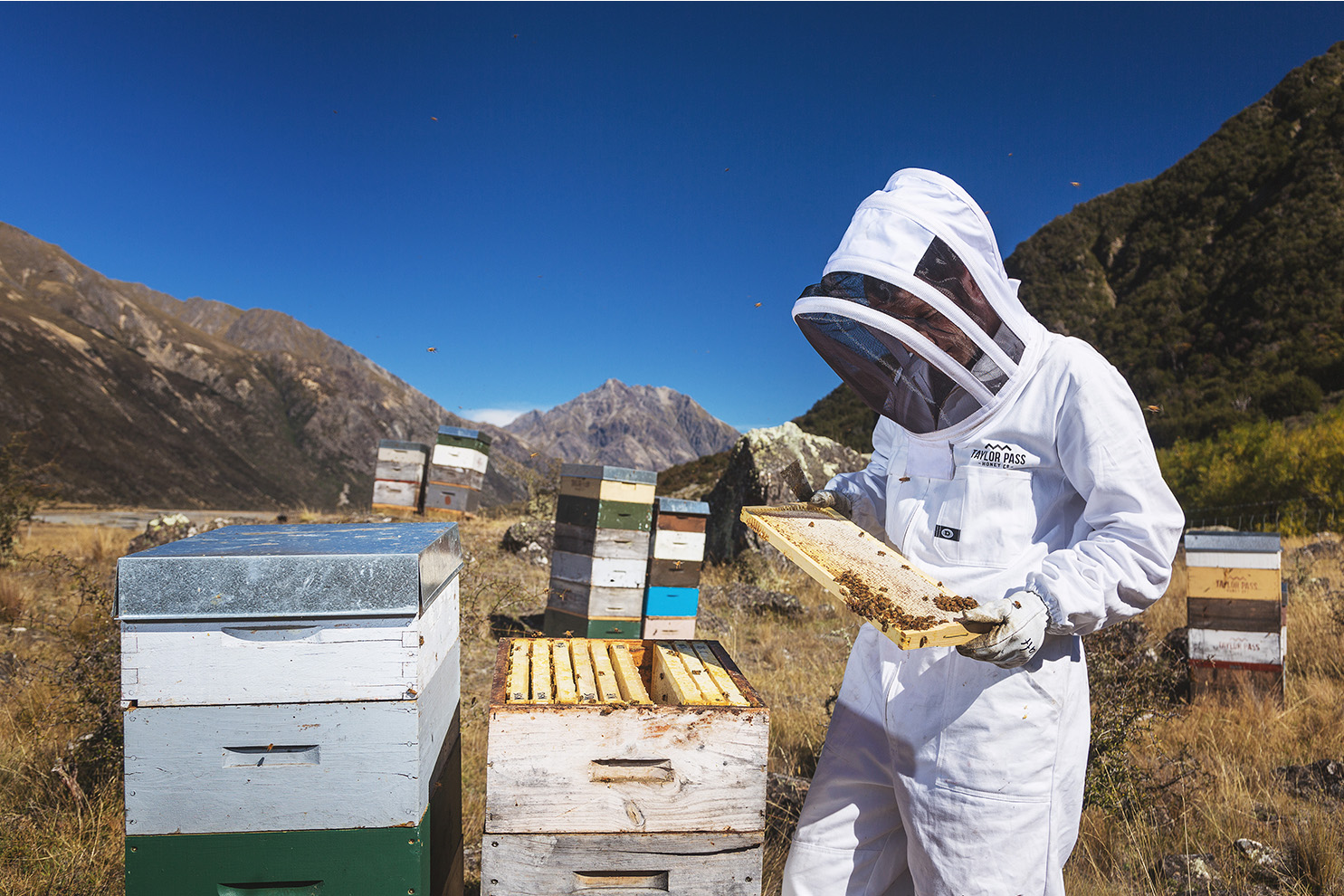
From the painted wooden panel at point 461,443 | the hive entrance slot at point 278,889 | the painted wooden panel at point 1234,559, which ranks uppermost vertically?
the painted wooden panel at point 461,443

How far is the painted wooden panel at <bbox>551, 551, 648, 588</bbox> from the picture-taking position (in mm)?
5773

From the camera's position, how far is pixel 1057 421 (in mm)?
1884

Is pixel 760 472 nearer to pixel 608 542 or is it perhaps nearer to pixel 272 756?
pixel 608 542

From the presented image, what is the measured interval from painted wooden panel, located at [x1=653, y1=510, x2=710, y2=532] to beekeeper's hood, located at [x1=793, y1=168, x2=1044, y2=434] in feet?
13.3

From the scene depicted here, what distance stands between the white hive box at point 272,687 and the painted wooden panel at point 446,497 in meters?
8.16

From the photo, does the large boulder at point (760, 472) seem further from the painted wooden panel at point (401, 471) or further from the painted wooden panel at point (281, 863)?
the painted wooden panel at point (281, 863)

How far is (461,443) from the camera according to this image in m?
9.61

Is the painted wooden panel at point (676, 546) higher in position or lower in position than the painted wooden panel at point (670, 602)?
higher

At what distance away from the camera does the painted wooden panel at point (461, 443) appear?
956cm

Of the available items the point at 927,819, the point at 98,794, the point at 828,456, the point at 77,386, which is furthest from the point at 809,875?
the point at 77,386

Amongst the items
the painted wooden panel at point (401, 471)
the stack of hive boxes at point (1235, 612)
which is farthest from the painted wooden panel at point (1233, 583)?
the painted wooden panel at point (401, 471)

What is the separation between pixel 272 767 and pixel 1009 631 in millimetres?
1784

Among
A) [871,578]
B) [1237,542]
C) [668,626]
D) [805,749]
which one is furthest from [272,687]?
[1237,542]

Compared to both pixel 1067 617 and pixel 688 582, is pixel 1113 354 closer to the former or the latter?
pixel 688 582
